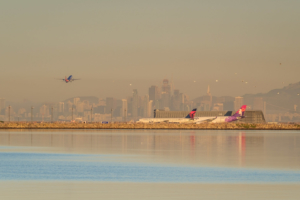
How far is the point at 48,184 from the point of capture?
2341 cm

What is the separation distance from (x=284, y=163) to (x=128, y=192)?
1775cm

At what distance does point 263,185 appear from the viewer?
23375 mm

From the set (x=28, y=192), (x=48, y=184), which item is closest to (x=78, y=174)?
(x=48, y=184)

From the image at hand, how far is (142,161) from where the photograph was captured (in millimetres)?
36312

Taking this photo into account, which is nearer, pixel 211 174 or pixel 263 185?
pixel 263 185

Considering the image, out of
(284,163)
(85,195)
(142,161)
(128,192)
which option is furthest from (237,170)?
(85,195)

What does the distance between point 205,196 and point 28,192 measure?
26.1ft

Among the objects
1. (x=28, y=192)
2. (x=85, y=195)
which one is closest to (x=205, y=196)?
(x=85, y=195)

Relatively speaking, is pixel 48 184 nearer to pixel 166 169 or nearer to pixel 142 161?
pixel 166 169

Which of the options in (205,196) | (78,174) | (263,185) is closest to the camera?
(205,196)

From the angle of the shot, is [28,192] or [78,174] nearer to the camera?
[28,192]

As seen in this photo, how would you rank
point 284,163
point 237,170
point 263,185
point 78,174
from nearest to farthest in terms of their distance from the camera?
point 263,185
point 78,174
point 237,170
point 284,163

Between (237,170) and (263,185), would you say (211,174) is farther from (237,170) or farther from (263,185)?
(263,185)

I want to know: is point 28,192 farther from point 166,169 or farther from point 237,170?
point 237,170
